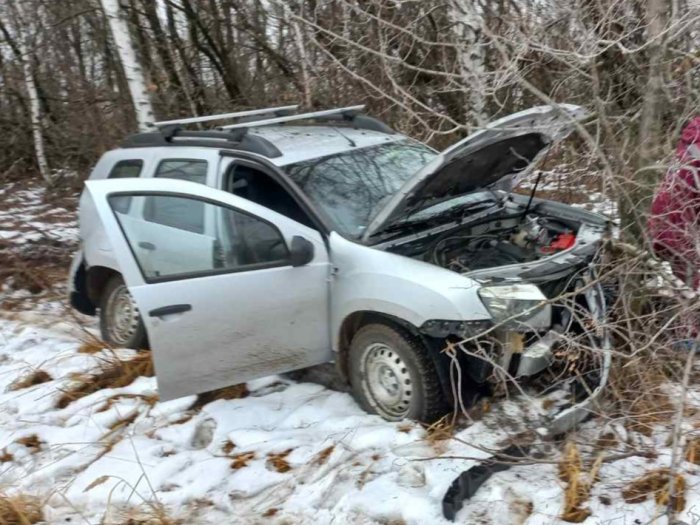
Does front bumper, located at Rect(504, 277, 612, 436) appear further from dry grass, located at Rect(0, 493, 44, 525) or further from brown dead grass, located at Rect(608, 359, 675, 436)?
dry grass, located at Rect(0, 493, 44, 525)

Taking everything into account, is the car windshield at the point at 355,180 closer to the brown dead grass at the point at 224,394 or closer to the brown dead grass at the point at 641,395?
the brown dead grass at the point at 224,394

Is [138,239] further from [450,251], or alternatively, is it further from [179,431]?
[450,251]

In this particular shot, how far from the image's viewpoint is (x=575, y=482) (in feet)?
11.2

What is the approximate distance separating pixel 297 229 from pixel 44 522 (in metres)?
2.15

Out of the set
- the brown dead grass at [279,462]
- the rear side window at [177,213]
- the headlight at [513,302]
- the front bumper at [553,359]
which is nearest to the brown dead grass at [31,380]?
the rear side window at [177,213]

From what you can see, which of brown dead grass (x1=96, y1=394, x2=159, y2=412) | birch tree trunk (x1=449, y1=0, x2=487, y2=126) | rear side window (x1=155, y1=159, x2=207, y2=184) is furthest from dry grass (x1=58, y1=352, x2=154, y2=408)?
birch tree trunk (x1=449, y1=0, x2=487, y2=126)

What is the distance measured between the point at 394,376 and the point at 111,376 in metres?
2.23

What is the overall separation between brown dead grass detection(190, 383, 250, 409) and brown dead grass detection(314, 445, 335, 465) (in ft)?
3.07

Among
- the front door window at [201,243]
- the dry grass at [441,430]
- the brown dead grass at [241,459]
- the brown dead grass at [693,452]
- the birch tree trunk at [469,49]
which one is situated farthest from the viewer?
the birch tree trunk at [469,49]

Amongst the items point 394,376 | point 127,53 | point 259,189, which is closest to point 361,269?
point 394,376

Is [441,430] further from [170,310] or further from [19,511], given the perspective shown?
[19,511]

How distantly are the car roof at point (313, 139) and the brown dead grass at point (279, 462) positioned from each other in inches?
73.2

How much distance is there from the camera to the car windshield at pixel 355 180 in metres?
4.64

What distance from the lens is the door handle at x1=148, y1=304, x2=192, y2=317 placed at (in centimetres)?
424
